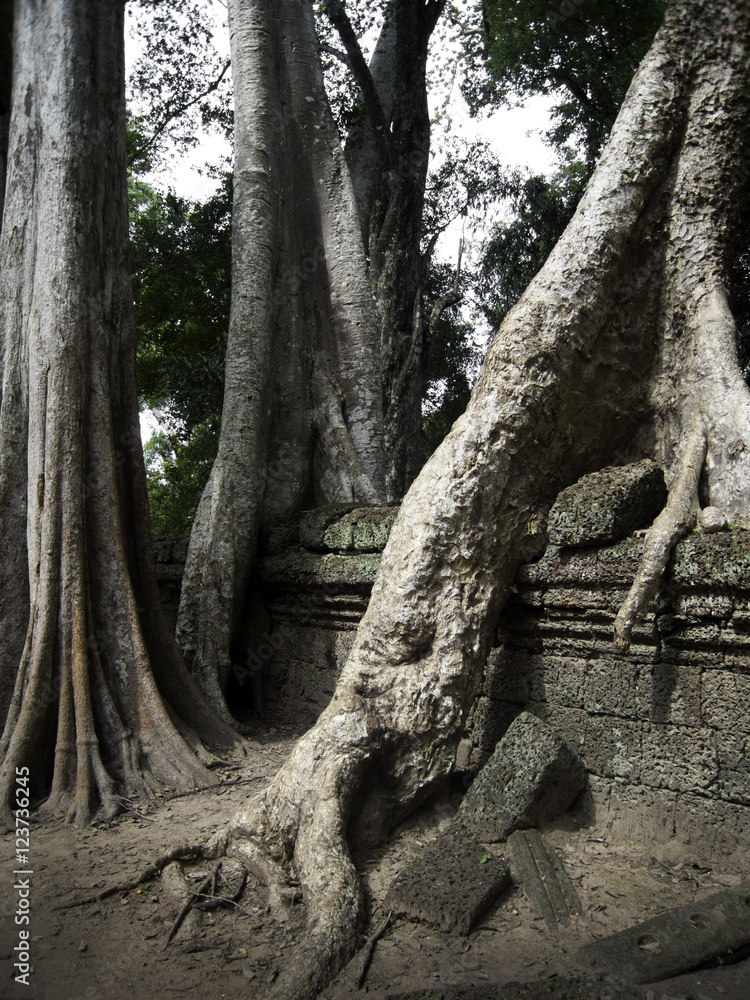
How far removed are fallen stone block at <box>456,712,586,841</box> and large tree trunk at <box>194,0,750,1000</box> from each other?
181mm

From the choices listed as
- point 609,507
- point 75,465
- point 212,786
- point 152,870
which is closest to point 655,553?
point 609,507

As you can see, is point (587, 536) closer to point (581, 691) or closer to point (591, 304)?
point (581, 691)

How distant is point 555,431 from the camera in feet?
10.9

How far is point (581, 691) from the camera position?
2.93m

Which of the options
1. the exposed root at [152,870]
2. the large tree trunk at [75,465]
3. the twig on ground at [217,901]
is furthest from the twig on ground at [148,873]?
the large tree trunk at [75,465]

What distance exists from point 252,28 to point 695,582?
494 centimetres

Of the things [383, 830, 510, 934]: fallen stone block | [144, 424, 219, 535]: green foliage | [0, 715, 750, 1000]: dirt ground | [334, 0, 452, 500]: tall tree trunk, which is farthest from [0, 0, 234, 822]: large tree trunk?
[144, 424, 219, 535]: green foliage

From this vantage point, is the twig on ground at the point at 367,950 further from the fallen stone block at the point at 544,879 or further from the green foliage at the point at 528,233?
the green foliage at the point at 528,233

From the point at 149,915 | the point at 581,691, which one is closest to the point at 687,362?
the point at 581,691

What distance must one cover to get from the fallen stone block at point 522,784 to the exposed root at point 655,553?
478 millimetres

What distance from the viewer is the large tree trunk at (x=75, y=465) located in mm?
3250

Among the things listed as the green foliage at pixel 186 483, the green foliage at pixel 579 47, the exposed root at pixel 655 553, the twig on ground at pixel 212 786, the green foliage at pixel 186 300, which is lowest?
the twig on ground at pixel 212 786

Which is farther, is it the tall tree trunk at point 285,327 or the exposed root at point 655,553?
the tall tree trunk at point 285,327

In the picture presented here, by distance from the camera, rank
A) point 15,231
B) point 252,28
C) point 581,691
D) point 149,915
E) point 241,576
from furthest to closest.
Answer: point 252,28 < point 241,576 < point 15,231 < point 581,691 < point 149,915
